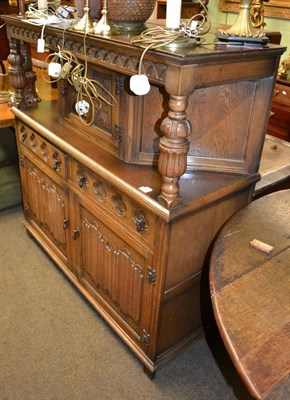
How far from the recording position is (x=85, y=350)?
6.04 feet

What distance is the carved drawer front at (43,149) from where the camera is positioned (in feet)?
6.16

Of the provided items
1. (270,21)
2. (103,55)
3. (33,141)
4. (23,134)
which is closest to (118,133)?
(103,55)

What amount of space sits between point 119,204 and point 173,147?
17.5 inches

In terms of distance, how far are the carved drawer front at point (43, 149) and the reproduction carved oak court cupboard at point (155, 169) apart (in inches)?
0.4

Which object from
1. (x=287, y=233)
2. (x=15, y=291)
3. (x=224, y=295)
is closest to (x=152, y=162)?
(x=287, y=233)

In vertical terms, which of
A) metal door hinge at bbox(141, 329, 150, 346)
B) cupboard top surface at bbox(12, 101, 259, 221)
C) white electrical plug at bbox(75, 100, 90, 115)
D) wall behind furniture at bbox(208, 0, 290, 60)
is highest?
wall behind furniture at bbox(208, 0, 290, 60)

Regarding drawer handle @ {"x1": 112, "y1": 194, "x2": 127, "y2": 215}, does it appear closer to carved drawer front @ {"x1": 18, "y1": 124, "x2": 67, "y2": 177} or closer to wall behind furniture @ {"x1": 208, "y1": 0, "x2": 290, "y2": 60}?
carved drawer front @ {"x1": 18, "y1": 124, "x2": 67, "y2": 177}

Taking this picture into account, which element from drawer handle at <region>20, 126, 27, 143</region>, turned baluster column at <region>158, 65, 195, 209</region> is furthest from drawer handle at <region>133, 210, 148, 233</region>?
drawer handle at <region>20, 126, 27, 143</region>

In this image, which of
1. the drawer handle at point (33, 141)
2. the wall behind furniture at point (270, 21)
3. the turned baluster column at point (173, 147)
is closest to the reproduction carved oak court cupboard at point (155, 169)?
the turned baluster column at point (173, 147)

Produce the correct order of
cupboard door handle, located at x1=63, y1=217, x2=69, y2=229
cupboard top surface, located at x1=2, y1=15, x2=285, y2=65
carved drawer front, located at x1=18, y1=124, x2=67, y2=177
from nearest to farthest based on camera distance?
cupboard top surface, located at x1=2, y1=15, x2=285, y2=65
carved drawer front, located at x1=18, y1=124, x2=67, y2=177
cupboard door handle, located at x1=63, y1=217, x2=69, y2=229

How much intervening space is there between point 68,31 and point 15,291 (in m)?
1.42

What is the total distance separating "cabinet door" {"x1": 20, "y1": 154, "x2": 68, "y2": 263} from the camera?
2.04 m

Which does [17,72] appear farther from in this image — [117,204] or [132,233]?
[132,233]

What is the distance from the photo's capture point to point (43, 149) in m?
2.03
